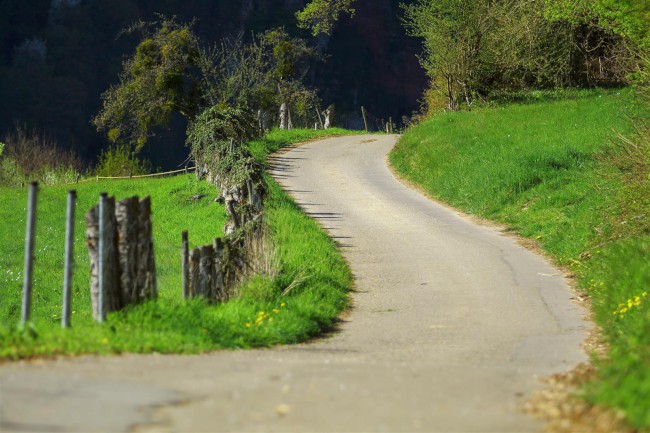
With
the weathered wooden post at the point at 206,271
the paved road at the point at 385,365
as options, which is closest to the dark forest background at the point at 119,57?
the paved road at the point at 385,365

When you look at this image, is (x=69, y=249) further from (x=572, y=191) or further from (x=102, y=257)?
(x=572, y=191)

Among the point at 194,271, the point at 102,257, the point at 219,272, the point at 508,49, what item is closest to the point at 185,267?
the point at 194,271

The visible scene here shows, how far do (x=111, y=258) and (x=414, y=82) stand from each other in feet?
312

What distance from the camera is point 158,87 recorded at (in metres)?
43.9

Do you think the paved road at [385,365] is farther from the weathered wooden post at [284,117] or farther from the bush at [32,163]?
the bush at [32,163]

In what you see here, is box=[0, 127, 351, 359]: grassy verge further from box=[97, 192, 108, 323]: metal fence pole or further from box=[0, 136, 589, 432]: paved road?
box=[0, 136, 589, 432]: paved road

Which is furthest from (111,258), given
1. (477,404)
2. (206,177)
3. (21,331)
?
(206,177)

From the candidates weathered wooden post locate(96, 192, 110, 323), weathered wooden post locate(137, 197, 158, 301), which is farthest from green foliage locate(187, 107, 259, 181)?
weathered wooden post locate(96, 192, 110, 323)

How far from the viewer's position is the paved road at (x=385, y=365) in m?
7.17

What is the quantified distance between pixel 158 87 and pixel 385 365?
116ft

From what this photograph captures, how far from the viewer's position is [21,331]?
9711 mm

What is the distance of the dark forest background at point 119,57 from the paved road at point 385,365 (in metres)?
67.1

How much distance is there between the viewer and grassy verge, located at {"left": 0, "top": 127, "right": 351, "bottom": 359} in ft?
33.6

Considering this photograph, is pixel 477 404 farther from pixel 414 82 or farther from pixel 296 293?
pixel 414 82
